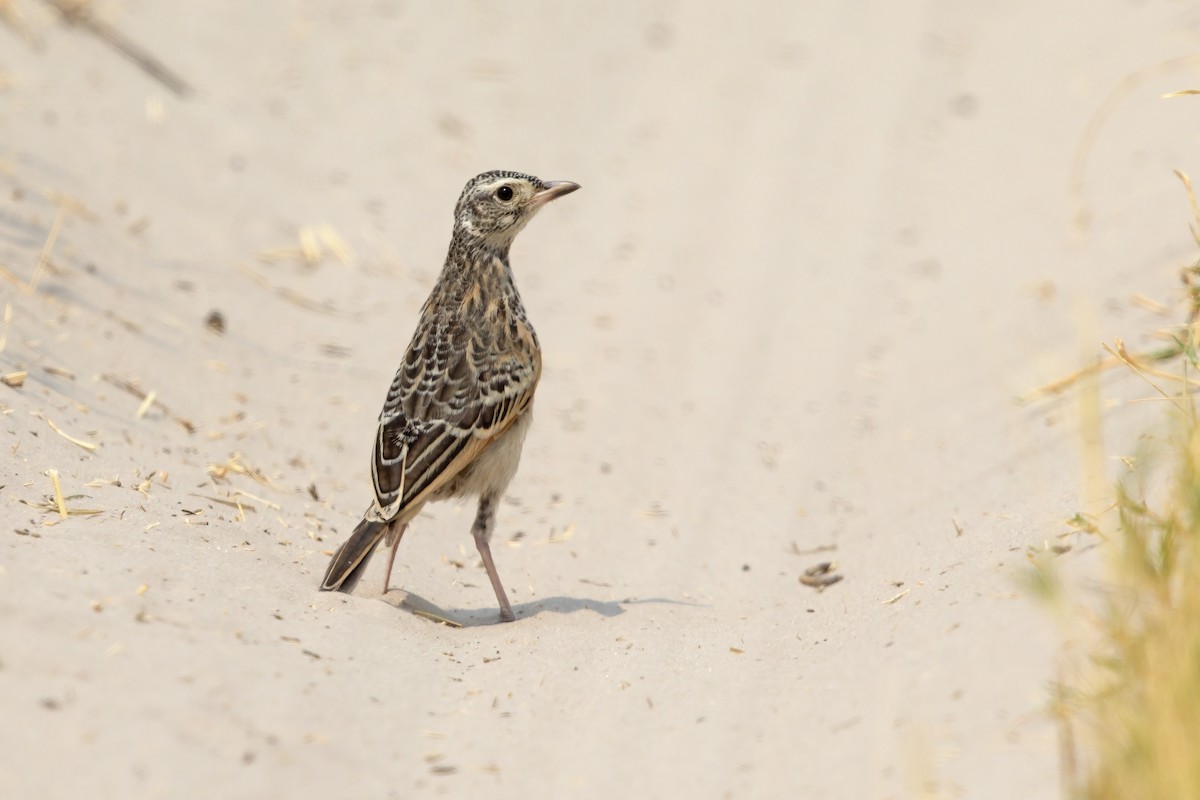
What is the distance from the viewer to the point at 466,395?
6.57m

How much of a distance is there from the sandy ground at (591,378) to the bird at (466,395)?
366mm

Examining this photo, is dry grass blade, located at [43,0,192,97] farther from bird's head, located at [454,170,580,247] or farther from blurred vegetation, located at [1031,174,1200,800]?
blurred vegetation, located at [1031,174,1200,800]

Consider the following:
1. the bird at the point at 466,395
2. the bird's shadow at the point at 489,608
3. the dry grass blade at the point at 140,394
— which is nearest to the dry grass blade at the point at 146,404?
the dry grass blade at the point at 140,394

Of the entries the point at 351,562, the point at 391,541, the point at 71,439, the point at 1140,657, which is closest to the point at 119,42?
the point at 71,439

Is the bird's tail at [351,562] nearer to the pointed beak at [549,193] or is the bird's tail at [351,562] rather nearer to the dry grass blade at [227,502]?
the dry grass blade at [227,502]

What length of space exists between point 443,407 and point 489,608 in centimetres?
102

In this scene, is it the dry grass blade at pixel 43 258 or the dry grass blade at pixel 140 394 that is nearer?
the dry grass blade at pixel 140 394

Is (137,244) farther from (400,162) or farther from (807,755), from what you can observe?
(807,755)

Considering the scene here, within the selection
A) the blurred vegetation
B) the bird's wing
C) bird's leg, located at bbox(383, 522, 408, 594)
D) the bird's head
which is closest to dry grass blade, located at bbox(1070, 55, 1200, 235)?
the bird's head

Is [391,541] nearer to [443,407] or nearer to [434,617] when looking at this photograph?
[434,617]

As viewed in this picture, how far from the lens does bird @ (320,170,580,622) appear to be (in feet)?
20.5

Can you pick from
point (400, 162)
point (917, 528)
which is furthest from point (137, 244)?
point (917, 528)

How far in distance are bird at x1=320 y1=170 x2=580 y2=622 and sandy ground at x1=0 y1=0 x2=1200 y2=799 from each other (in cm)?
37

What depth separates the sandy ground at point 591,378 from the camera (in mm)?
4609
